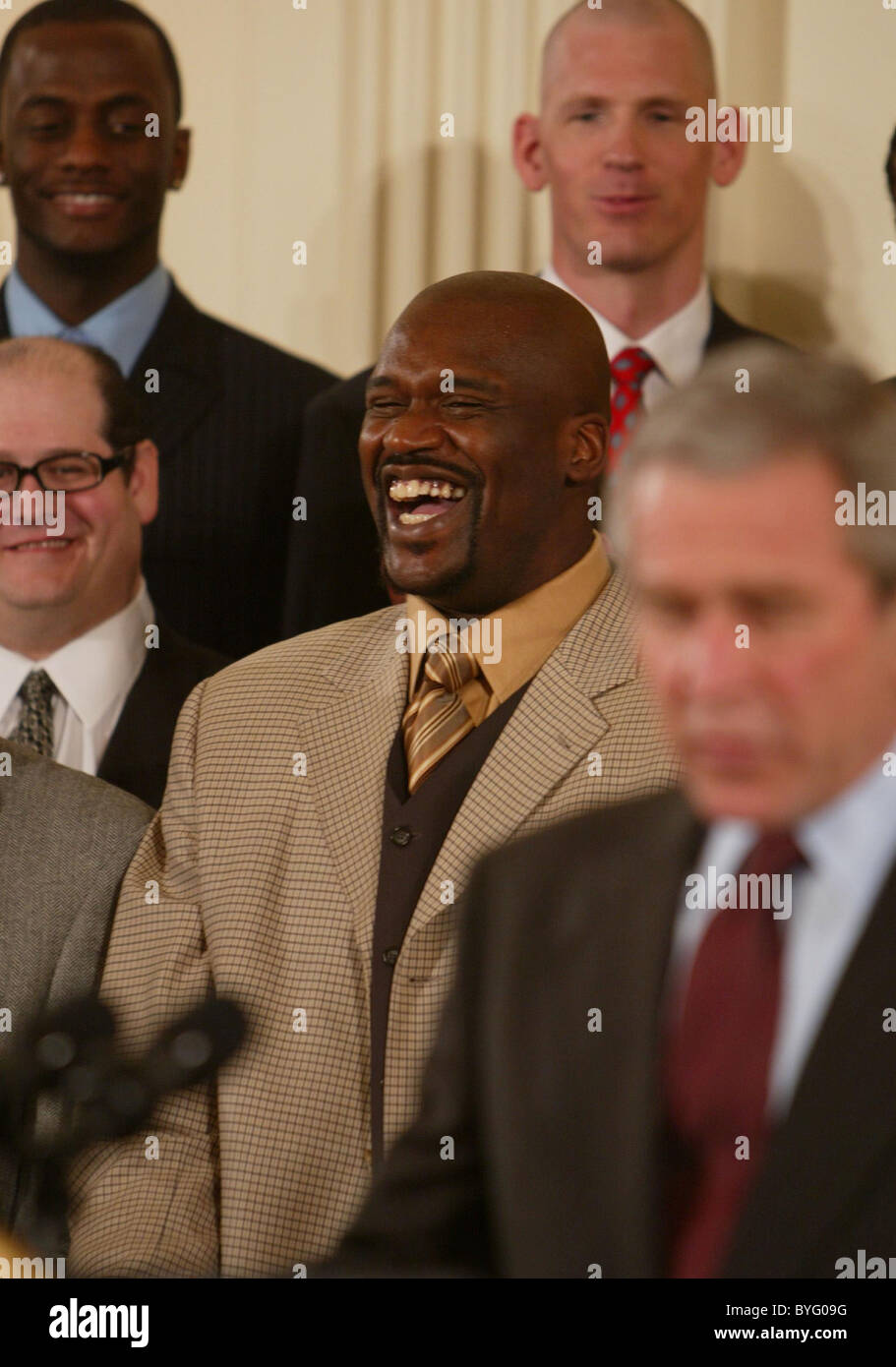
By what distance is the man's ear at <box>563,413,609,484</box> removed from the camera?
217cm

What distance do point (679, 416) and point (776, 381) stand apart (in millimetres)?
58

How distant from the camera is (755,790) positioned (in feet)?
3.60

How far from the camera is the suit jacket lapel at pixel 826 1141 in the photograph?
1073 mm

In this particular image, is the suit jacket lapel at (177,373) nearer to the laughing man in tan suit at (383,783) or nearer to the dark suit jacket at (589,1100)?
the laughing man in tan suit at (383,783)

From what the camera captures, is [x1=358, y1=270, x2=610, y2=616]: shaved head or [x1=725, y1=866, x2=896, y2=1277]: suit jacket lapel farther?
[x1=358, y1=270, x2=610, y2=616]: shaved head

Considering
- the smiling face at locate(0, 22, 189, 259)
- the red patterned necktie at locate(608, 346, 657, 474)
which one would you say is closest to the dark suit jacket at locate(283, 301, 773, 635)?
the red patterned necktie at locate(608, 346, 657, 474)

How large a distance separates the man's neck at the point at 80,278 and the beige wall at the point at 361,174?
0.10 meters

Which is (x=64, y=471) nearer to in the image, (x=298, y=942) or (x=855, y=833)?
(x=298, y=942)

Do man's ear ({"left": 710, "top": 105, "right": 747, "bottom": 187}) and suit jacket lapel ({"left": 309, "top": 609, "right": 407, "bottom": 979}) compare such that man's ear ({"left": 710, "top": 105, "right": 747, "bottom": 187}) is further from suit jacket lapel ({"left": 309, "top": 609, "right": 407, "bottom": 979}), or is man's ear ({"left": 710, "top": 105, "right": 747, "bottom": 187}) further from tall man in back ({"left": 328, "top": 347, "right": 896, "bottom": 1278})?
tall man in back ({"left": 328, "top": 347, "right": 896, "bottom": 1278})

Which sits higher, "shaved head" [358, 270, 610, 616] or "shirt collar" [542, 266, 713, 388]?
"shirt collar" [542, 266, 713, 388]

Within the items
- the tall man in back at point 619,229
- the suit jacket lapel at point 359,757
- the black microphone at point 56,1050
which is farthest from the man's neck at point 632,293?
the black microphone at point 56,1050

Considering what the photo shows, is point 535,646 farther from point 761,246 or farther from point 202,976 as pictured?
point 761,246

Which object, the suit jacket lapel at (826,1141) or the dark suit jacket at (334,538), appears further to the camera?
the dark suit jacket at (334,538)

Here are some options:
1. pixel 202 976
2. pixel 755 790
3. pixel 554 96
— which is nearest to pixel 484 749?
pixel 202 976
